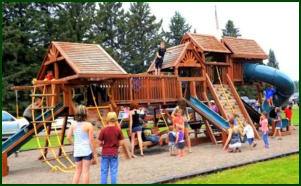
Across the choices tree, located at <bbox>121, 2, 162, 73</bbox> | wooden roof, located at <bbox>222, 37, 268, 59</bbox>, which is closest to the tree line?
tree, located at <bbox>121, 2, 162, 73</bbox>

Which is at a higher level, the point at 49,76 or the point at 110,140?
the point at 49,76

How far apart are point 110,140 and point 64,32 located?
33.5 meters

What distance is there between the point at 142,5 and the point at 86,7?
14.8m

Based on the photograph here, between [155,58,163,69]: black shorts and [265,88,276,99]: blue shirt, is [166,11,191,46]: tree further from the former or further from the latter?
[155,58,163,69]: black shorts

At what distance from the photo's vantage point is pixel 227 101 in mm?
17297

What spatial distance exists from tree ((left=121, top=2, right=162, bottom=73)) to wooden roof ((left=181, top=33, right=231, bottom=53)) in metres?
37.7

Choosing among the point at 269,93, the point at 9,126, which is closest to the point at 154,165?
the point at 269,93

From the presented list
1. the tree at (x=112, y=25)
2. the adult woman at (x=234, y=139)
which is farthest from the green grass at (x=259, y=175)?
the tree at (x=112, y=25)

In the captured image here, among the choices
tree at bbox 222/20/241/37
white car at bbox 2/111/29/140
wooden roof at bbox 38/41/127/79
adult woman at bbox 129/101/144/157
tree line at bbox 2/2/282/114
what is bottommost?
white car at bbox 2/111/29/140

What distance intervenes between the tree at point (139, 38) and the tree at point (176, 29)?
4.11m

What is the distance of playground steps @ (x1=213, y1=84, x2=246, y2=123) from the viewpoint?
55.1 ft

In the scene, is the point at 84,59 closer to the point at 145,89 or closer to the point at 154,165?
the point at 145,89

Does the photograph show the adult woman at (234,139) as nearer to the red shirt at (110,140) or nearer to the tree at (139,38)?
the red shirt at (110,140)

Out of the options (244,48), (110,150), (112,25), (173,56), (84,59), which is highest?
(112,25)
